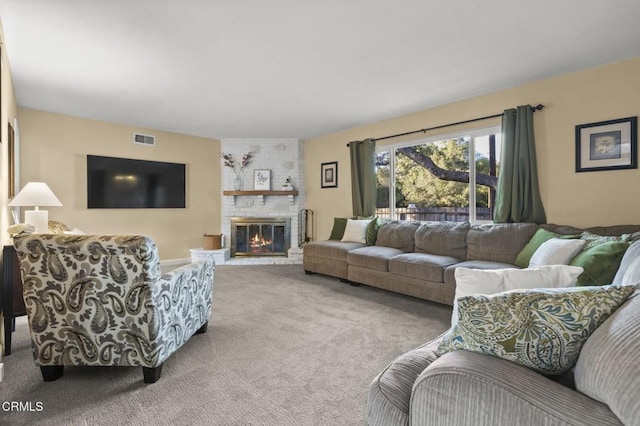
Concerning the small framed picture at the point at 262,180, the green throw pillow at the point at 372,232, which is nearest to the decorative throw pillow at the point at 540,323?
the green throw pillow at the point at 372,232

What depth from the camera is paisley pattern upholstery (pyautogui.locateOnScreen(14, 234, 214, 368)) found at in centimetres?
176

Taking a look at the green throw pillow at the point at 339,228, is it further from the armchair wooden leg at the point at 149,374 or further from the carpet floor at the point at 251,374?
the armchair wooden leg at the point at 149,374

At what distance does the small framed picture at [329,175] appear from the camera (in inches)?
232

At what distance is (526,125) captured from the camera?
3.51 meters

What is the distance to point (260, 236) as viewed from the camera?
6.39 metres

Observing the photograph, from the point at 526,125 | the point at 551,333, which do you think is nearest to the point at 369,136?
the point at 526,125

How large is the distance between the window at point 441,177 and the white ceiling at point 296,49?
0.64 meters

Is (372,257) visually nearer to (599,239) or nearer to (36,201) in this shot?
(599,239)

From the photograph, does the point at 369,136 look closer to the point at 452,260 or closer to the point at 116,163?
the point at 452,260

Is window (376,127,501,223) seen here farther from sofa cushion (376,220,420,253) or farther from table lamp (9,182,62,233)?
table lamp (9,182,62,233)

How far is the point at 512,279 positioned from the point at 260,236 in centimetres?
549

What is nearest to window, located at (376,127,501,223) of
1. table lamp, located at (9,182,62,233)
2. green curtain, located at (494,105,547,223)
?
green curtain, located at (494,105,547,223)

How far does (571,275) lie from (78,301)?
95.1 inches

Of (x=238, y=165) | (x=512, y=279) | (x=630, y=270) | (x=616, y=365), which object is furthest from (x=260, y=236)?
(x=616, y=365)
